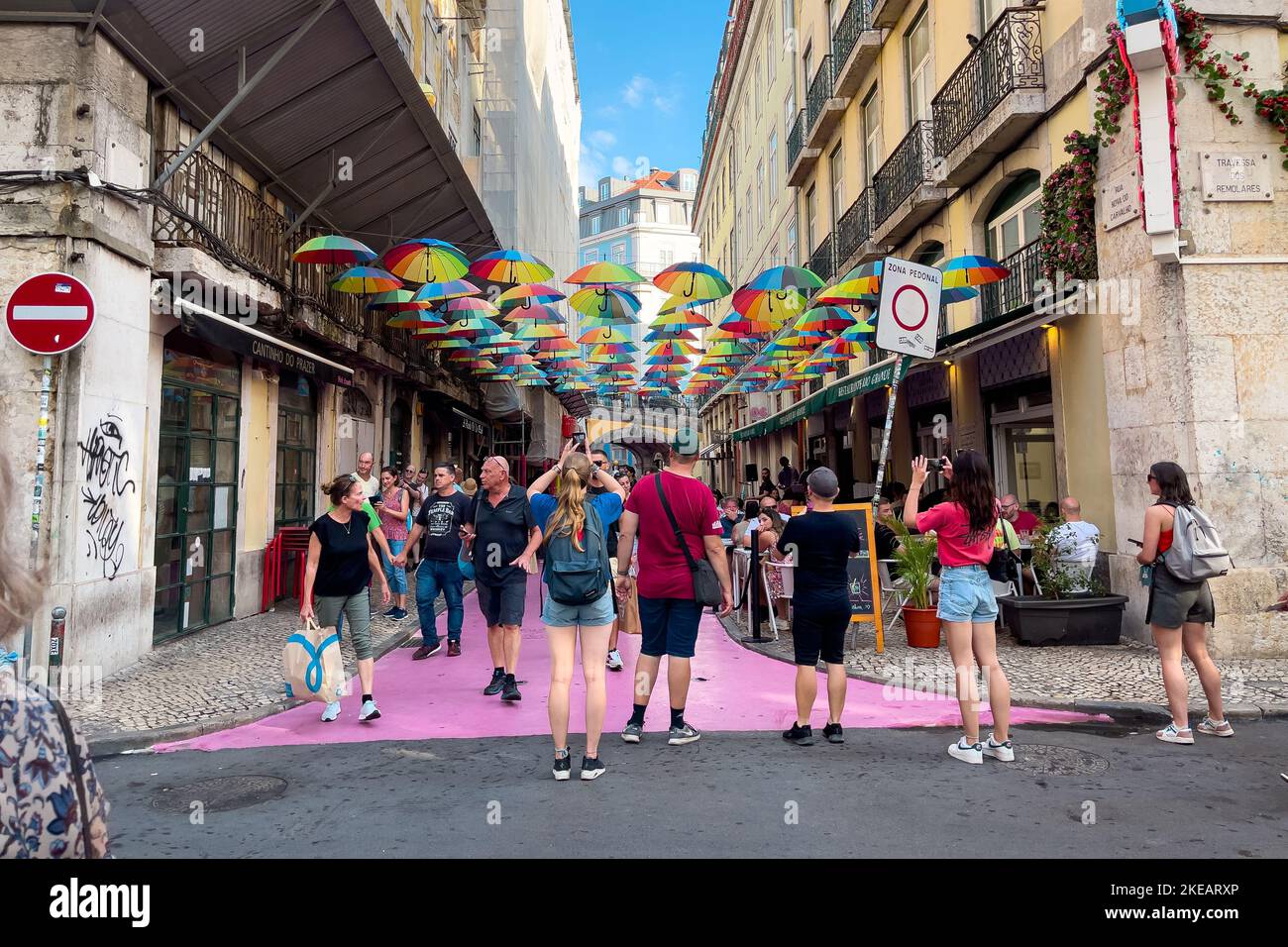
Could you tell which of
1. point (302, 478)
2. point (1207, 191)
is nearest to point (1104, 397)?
point (1207, 191)

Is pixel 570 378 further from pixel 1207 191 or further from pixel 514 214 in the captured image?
pixel 1207 191

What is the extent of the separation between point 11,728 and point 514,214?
27638 mm

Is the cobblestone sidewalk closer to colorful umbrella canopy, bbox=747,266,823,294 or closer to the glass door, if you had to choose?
the glass door

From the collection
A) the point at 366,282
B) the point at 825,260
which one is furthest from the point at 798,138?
the point at 366,282

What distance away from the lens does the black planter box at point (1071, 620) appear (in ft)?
27.6

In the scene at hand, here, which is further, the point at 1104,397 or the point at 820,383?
the point at 820,383

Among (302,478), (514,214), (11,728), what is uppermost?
(514,214)

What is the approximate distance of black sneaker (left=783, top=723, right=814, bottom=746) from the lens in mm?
5215

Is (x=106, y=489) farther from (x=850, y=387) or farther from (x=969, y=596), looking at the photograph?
(x=850, y=387)

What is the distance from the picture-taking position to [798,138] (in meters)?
24.0

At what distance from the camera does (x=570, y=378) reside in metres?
28.2

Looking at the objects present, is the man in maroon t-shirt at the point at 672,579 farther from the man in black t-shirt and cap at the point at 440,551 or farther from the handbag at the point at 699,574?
the man in black t-shirt and cap at the point at 440,551

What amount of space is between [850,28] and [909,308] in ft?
51.2
